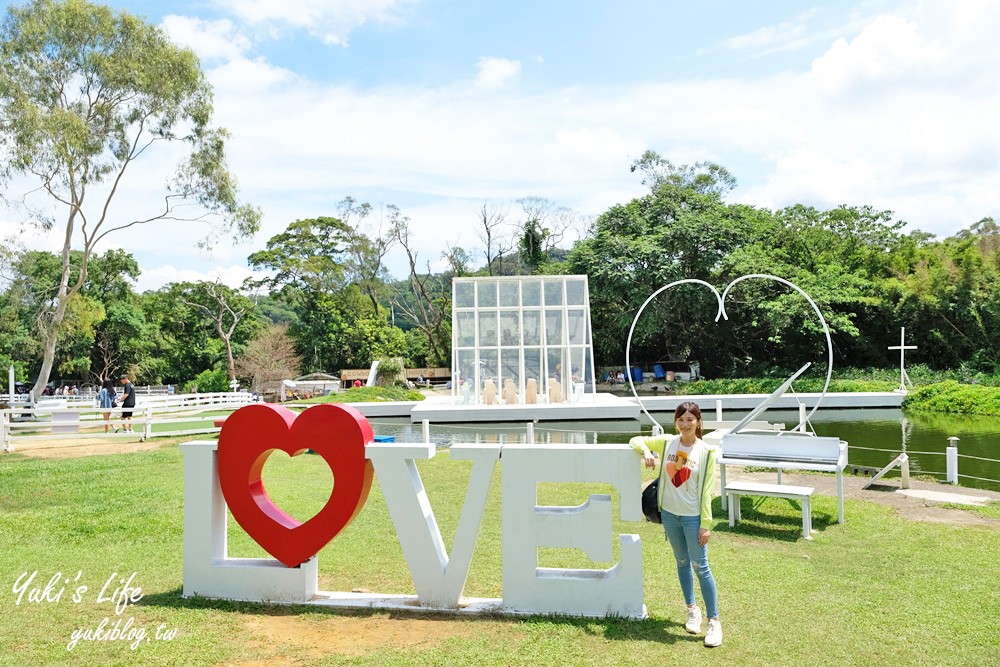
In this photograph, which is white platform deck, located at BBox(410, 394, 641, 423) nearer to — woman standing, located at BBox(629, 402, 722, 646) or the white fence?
the white fence

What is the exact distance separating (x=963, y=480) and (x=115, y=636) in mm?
11054

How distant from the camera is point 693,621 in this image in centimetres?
A: 480

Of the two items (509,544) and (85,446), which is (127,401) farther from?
(509,544)

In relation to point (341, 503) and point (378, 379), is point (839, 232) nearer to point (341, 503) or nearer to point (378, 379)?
point (378, 379)

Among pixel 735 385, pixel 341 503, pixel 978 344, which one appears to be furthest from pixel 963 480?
pixel 978 344

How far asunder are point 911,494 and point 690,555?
6.09 meters

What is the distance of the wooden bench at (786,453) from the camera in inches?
314

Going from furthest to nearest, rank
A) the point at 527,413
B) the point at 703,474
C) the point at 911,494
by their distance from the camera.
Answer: the point at 527,413, the point at 911,494, the point at 703,474

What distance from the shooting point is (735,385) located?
28312 mm

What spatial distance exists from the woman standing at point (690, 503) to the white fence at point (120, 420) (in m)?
12.0

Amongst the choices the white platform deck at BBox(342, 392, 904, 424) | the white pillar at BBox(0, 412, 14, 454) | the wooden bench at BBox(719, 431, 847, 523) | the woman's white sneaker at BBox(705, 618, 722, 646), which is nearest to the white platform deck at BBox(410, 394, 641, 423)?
the white platform deck at BBox(342, 392, 904, 424)

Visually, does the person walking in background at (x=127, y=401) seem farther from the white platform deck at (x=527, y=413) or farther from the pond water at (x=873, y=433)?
the white platform deck at (x=527, y=413)

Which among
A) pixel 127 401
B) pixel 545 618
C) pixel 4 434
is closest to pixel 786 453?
pixel 545 618

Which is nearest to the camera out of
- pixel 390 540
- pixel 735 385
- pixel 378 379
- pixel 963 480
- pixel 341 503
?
pixel 341 503
